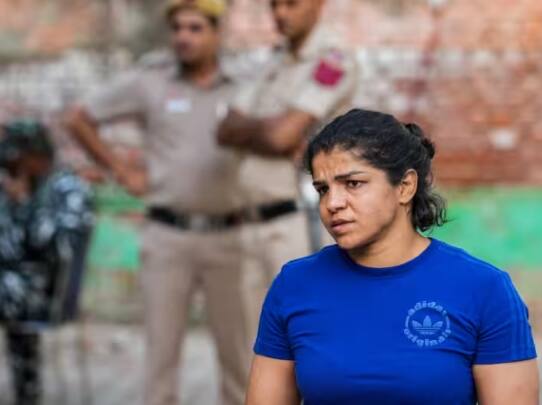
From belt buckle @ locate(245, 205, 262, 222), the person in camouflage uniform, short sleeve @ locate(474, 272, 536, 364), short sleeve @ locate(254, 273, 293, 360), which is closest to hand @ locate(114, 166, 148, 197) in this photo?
the person in camouflage uniform

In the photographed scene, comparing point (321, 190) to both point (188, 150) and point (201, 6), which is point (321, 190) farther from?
point (201, 6)

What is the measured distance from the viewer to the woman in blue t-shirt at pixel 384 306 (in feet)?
10.8

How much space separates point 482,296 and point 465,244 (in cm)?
564

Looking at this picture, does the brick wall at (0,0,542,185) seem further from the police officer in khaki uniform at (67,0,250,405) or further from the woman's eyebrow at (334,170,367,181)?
the woman's eyebrow at (334,170,367,181)

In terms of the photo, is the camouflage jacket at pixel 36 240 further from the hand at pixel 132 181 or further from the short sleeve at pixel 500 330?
the short sleeve at pixel 500 330

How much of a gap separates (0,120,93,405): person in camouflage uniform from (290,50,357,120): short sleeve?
1.53 metres

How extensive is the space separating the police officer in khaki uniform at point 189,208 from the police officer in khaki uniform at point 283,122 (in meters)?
0.10

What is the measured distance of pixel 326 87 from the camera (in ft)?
19.8

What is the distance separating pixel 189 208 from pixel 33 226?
2.99 ft

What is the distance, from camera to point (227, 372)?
21.8ft

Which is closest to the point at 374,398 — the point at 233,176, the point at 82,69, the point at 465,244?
the point at 233,176

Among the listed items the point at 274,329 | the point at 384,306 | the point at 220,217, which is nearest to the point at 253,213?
the point at 220,217

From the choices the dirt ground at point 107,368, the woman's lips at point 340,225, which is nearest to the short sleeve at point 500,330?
the woman's lips at point 340,225

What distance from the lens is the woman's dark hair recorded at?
11.2ft
